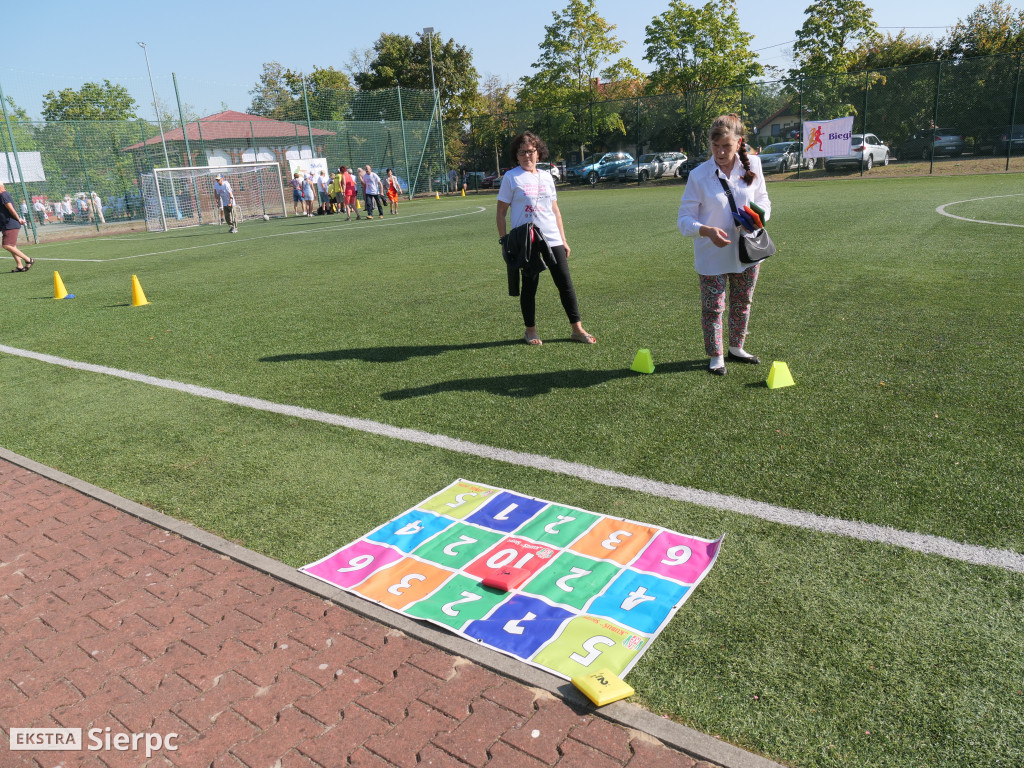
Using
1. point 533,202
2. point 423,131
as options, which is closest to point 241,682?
point 533,202

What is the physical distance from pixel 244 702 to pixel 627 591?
1.59 m

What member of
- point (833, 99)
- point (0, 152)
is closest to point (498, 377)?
point (0, 152)

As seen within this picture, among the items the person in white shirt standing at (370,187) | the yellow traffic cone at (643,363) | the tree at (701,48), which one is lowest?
the yellow traffic cone at (643,363)

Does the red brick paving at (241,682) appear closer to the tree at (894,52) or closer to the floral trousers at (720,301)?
the floral trousers at (720,301)

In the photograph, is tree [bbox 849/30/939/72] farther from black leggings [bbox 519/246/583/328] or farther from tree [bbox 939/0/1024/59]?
black leggings [bbox 519/246/583/328]

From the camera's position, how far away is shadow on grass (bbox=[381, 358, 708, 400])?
577cm

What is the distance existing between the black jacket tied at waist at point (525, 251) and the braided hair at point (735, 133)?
184cm

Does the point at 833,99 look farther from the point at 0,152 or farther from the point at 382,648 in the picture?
the point at 382,648

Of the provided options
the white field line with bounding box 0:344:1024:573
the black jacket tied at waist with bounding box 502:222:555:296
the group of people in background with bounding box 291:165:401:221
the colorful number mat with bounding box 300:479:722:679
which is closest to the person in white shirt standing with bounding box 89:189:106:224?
the group of people in background with bounding box 291:165:401:221

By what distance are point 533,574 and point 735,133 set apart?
3.58 m

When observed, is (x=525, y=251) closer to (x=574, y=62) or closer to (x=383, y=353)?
(x=383, y=353)

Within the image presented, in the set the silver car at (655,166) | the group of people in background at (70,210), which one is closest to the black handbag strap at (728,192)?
the group of people in background at (70,210)

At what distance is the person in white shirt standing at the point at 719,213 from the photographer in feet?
17.1

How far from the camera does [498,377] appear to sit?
6117 mm
